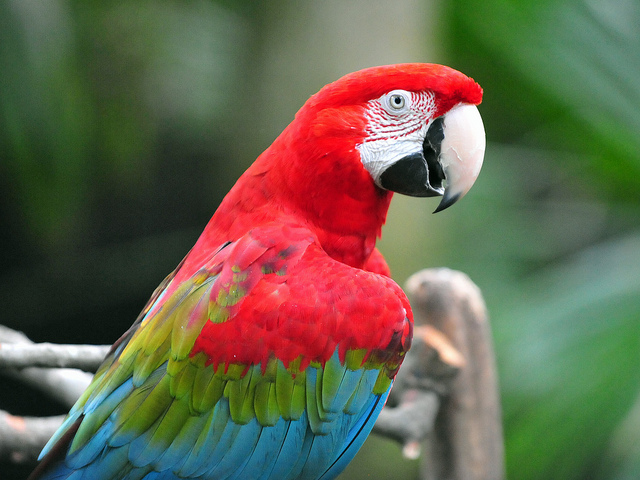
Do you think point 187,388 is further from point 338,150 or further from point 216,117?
point 216,117

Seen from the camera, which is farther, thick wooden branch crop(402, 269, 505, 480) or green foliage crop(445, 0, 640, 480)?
green foliage crop(445, 0, 640, 480)

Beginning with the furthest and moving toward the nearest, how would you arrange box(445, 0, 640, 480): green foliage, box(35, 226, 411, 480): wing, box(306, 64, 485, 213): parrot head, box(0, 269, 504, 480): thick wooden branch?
box(445, 0, 640, 480): green foliage, box(0, 269, 504, 480): thick wooden branch, box(306, 64, 485, 213): parrot head, box(35, 226, 411, 480): wing

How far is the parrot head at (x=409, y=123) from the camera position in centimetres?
115

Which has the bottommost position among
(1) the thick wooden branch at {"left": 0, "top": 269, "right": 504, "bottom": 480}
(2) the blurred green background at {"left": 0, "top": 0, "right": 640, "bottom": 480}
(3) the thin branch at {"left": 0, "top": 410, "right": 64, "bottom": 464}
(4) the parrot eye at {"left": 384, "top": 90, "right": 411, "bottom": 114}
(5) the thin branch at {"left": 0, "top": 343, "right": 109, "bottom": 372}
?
(3) the thin branch at {"left": 0, "top": 410, "right": 64, "bottom": 464}

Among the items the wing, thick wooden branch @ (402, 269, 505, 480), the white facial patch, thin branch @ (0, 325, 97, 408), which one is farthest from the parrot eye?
thin branch @ (0, 325, 97, 408)

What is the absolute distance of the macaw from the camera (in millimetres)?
1026

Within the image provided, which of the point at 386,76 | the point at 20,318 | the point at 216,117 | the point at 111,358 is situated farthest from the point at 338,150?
the point at 20,318

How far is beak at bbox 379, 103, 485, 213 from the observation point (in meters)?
1.16

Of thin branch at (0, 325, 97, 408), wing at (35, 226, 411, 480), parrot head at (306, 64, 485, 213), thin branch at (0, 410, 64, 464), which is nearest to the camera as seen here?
wing at (35, 226, 411, 480)

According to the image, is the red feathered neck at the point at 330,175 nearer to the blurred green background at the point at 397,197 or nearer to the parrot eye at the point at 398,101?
the parrot eye at the point at 398,101

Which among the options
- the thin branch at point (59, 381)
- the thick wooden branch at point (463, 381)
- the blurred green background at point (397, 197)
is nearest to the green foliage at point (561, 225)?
the blurred green background at point (397, 197)

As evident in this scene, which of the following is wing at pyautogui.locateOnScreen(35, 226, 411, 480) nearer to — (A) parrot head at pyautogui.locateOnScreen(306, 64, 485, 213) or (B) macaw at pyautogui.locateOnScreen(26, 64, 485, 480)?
(B) macaw at pyautogui.locateOnScreen(26, 64, 485, 480)

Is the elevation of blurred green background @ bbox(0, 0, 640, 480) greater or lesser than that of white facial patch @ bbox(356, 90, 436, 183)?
greater

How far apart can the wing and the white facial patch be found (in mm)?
222
